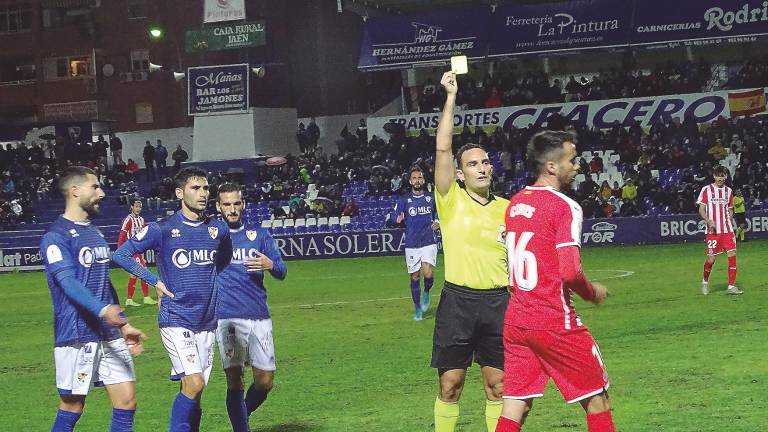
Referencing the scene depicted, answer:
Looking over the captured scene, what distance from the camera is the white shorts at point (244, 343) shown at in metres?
9.84

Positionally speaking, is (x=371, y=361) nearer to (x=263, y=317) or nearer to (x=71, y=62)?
(x=263, y=317)

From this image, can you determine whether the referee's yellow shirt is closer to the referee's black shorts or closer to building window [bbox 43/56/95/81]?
the referee's black shorts

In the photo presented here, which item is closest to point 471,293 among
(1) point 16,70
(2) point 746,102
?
(2) point 746,102

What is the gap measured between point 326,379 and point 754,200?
2446 cm

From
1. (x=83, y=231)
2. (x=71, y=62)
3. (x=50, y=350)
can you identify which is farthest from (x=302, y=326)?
(x=71, y=62)

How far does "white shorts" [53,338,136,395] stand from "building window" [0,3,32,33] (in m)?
64.5

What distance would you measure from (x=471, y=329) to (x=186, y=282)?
2378mm

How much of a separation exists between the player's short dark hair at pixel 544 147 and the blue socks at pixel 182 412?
11.4 ft

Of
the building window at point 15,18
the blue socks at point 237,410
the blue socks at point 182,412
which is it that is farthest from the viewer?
the building window at point 15,18

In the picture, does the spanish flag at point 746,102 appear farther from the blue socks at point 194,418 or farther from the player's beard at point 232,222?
the blue socks at point 194,418

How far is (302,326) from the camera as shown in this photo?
19.8m

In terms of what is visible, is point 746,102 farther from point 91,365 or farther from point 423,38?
point 91,365

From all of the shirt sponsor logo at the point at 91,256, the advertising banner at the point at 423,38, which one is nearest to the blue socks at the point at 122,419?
the shirt sponsor logo at the point at 91,256

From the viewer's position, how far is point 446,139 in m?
7.99
